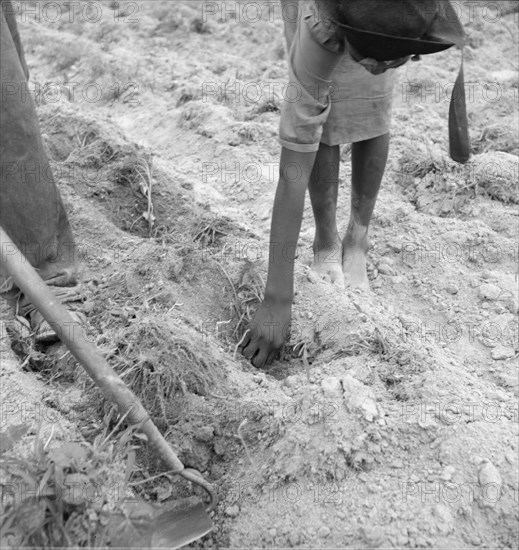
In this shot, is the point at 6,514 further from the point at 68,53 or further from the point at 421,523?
the point at 68,53

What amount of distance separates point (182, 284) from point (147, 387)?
0.59 m

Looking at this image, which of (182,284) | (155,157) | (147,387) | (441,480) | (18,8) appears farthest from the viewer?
(18,8)

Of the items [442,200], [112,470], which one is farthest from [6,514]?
[442,200]

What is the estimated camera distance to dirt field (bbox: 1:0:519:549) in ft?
5.99

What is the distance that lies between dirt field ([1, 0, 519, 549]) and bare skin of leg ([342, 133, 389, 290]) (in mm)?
116

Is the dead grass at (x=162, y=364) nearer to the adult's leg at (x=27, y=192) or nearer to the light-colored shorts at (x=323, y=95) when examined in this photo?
the adult's leg at (x=27, y=192)

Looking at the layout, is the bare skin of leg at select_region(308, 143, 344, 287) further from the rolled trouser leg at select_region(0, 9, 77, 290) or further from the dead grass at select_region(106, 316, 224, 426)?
the rolled trouser leg at select_region(0, 9, 77, 290)

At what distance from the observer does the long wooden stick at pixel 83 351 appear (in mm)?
1831

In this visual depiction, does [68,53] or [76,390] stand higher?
[76,390]

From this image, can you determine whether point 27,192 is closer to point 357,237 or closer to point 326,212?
point 326,212

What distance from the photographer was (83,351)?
186cm

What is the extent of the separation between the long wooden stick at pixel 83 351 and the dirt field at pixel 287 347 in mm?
89

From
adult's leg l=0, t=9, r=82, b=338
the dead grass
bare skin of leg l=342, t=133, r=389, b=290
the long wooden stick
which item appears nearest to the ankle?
Answer: bare skin of leg l=342, t=133, r=389, b=290

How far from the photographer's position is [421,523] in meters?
1.77
